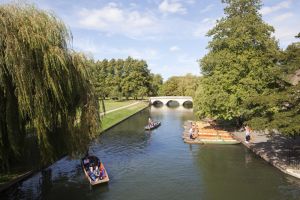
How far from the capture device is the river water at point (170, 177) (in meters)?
21.4

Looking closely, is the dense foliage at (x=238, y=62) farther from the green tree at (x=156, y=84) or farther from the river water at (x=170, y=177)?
the green tree at (x=156, y=84)

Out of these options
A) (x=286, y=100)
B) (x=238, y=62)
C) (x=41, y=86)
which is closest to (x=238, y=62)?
(x=238, y=62)

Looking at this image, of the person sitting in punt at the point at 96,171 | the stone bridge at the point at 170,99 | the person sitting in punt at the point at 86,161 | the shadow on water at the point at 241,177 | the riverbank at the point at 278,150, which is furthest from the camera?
the stone bridge at the point at 170,99

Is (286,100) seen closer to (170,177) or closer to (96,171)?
(170,177)

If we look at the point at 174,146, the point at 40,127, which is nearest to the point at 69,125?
the point at 40,127

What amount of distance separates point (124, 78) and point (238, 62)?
74034 mm

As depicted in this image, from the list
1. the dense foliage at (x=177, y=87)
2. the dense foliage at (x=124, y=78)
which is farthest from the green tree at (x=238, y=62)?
the dense foliage at (x=177, y=87)

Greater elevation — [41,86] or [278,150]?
[41,86]

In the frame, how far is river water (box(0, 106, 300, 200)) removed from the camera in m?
21.4

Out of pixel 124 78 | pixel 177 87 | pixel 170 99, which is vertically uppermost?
pixel 124 78

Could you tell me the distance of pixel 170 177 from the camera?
24828 millimetres

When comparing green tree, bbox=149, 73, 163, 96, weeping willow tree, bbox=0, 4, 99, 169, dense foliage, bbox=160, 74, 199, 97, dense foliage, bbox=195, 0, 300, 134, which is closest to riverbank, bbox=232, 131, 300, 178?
dense foliage, bbox=195, 0, 300, 134

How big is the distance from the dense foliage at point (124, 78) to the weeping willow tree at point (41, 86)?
82.5 m

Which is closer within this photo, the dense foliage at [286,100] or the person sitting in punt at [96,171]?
the dense foliage at [286,100]
